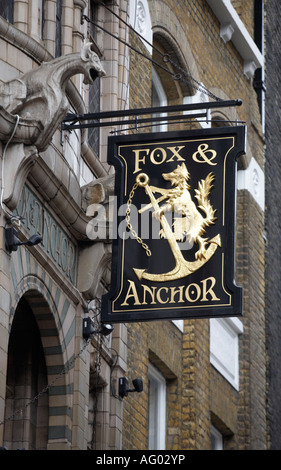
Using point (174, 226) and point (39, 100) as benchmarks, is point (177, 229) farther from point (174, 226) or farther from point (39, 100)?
point (39, 100)

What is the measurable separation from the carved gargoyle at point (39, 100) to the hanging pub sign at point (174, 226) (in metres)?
1.01

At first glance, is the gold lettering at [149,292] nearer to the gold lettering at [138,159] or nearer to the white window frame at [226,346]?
the gold lettering at [138,159]

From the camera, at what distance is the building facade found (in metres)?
13.9

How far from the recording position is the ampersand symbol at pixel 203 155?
14.6m

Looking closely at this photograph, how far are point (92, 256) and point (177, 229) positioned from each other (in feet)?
5.48

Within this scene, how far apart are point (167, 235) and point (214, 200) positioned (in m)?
0.62

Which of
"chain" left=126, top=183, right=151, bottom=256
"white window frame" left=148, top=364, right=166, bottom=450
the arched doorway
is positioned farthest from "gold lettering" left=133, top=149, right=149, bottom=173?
"white window frame" left=148, top=364, right=166, bottom=450

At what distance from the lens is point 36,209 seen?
47.7 ft

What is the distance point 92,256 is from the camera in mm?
15773

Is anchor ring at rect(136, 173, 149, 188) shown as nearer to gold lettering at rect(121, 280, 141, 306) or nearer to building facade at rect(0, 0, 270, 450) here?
→ building facade at rect(0, 0, 270, 450)
